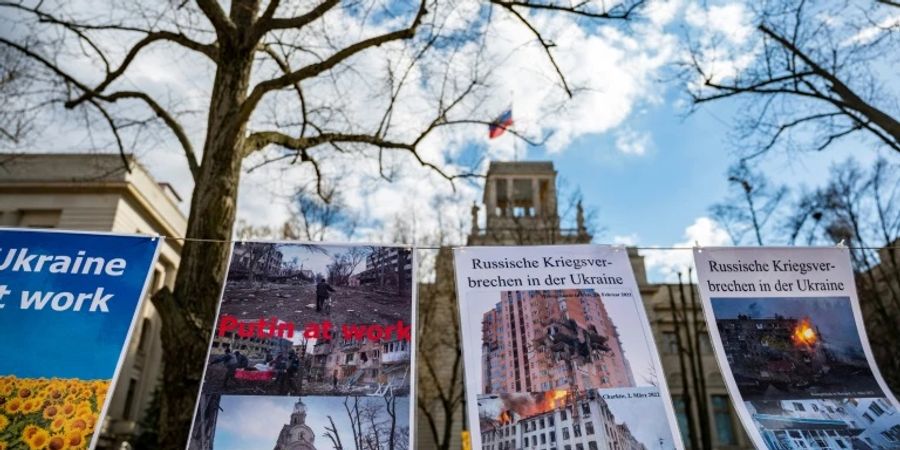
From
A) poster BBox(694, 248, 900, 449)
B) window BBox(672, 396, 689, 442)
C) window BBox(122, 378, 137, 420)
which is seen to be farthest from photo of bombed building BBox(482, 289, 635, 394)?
window BBox(672, 396, 689, 442)

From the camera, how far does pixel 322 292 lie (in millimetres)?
4473

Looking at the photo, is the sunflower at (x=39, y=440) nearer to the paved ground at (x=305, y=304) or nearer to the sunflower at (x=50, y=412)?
the sunflower at (x=50, y=412)

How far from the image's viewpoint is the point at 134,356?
27406 millimetres

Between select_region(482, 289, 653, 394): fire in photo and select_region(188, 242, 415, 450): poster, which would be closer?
select_region(188, 242, 415, 450): poster

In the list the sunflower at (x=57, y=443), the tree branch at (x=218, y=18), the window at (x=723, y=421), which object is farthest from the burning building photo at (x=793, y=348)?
the window at (x=723, y=421)

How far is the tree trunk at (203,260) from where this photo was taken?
5.80 meters

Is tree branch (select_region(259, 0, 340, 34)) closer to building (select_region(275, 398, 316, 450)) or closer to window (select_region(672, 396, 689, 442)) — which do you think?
building (select_region(275, 398, 316, 450))

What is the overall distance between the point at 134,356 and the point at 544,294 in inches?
1133

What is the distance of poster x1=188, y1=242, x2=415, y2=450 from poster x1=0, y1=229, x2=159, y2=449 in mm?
739

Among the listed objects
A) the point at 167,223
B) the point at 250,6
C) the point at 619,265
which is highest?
the point at 167,223

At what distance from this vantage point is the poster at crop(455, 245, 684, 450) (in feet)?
12.4

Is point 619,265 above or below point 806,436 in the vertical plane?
above

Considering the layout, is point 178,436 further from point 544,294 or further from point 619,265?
point 619,265

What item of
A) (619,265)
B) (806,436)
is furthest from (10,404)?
(806,436)
